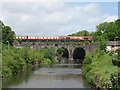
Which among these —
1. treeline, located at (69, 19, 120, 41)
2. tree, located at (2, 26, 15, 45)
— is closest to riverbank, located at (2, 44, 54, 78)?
tree, located at (2, 26, 15, 45)

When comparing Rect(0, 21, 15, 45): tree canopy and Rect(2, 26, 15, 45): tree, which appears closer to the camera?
Rect(0, 21, 15, 45): tree canopy

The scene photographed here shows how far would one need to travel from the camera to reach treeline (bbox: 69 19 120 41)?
81.9 meters

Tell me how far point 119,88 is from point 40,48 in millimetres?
67615

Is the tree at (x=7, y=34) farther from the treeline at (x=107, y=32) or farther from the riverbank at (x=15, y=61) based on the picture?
the treeline at (x=107, y=32)

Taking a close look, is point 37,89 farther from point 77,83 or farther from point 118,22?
point 118,22

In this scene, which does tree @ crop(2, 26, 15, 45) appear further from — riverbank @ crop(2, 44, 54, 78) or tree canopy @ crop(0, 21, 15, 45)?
riverbank @ crop(2, 44, 54, 78)

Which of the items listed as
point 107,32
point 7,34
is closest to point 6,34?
point 7,34

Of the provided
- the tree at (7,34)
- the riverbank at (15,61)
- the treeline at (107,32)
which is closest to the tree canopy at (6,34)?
the tree at (7,34)

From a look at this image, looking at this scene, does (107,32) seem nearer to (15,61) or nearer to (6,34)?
(6,34)

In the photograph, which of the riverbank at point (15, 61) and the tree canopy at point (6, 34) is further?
the tree canopy at point (6, 34)

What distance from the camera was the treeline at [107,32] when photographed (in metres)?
81.9

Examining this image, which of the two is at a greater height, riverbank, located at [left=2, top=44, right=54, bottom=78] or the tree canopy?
the tree canopy

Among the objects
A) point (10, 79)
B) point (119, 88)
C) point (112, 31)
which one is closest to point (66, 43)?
point (112, 31)

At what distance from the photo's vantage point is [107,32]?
97.4m
